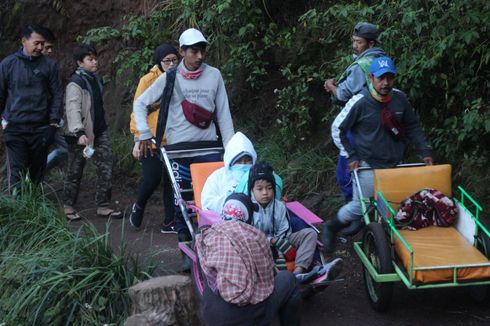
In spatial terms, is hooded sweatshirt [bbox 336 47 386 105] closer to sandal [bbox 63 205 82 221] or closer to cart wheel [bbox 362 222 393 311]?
cart wheel [bbox 362 222 393 311]

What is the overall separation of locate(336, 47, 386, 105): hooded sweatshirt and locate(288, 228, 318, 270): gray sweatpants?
1556mm

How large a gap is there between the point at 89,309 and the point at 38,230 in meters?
1.61

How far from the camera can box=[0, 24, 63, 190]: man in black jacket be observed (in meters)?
8.09

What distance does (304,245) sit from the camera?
232 inches

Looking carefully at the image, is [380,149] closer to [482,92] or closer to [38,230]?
[482,92]

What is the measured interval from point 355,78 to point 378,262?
6.08 ft

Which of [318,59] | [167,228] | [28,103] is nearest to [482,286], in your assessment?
[167,228]

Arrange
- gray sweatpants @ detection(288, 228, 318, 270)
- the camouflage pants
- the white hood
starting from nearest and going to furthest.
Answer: gray sweatpants @ detection(288, 228, 318, 270), the white hood, the camouflage pants

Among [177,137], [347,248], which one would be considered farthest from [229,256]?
[347,248]

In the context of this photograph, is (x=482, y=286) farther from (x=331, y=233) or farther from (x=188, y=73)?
(x=188, y=73)

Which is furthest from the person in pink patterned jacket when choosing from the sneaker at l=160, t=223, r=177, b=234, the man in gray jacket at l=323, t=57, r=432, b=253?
the sneaker at l=160, t=223, r=177, b=234

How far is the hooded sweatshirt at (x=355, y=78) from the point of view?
6.88 meters

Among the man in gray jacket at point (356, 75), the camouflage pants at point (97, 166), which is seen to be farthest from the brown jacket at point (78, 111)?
the man in gray jacket at point (356, 75)

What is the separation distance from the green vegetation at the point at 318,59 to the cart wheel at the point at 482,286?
63.3 inches
